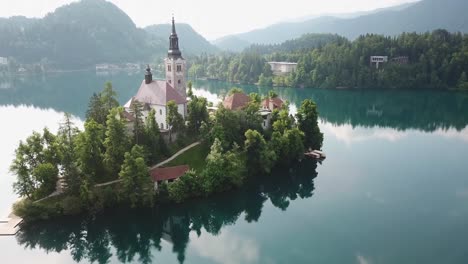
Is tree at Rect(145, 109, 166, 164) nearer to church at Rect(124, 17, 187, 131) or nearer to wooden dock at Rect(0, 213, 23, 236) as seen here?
church at Rect(124, 17, 187, 131)

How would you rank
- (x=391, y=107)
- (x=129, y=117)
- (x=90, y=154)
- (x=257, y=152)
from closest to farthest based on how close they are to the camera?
(x=90, y=154), (x=257, y=152), (x=129, y=117), (x=391, y=107)

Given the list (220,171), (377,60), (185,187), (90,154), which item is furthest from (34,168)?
(377,60)

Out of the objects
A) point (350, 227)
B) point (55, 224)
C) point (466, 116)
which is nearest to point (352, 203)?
point (350, 227)

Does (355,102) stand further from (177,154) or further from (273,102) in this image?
(177,154)

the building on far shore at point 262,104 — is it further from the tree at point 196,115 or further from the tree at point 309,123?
the tree at point 196,115

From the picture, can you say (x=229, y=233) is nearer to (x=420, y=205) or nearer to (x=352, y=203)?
(x=352, y=203)

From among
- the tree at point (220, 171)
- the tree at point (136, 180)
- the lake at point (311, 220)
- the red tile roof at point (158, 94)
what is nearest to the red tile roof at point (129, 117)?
the red tile roof at point (158, 94)
